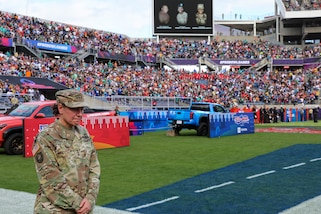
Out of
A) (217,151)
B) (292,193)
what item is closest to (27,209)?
(292,193)

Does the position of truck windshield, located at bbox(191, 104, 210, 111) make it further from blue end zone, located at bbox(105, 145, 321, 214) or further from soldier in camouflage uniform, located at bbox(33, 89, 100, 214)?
soldier in camouflage uniform, located at bbox(33, 89, 100, 214)

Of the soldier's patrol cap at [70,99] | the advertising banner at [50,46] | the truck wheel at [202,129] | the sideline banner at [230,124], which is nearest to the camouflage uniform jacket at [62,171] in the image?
the soldier's patrol cap at [70,99]

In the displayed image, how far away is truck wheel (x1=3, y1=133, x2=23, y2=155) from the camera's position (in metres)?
14.3

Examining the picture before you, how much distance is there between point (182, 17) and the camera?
65750 mm

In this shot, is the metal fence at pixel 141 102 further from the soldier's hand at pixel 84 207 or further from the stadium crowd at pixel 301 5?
the stadium crowd at pixel 301 5

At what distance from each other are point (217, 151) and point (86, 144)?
467 inches

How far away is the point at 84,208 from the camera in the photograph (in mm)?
3438

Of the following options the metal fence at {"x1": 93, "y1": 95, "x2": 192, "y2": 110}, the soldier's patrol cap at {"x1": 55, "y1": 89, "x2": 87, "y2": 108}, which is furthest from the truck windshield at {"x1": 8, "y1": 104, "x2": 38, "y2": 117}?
the metal fence at {"x1": 93, "y1": 95, "x2": 192, "y2": 110}

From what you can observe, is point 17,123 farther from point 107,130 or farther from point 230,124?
point 230,124

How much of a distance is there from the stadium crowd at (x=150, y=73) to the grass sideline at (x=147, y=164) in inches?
718

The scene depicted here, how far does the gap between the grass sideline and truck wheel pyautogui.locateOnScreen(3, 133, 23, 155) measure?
31 centimetres

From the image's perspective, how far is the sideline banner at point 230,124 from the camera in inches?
843

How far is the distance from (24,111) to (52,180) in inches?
493

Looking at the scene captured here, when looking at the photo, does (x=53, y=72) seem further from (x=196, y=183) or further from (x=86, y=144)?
(x=86, y=144)
